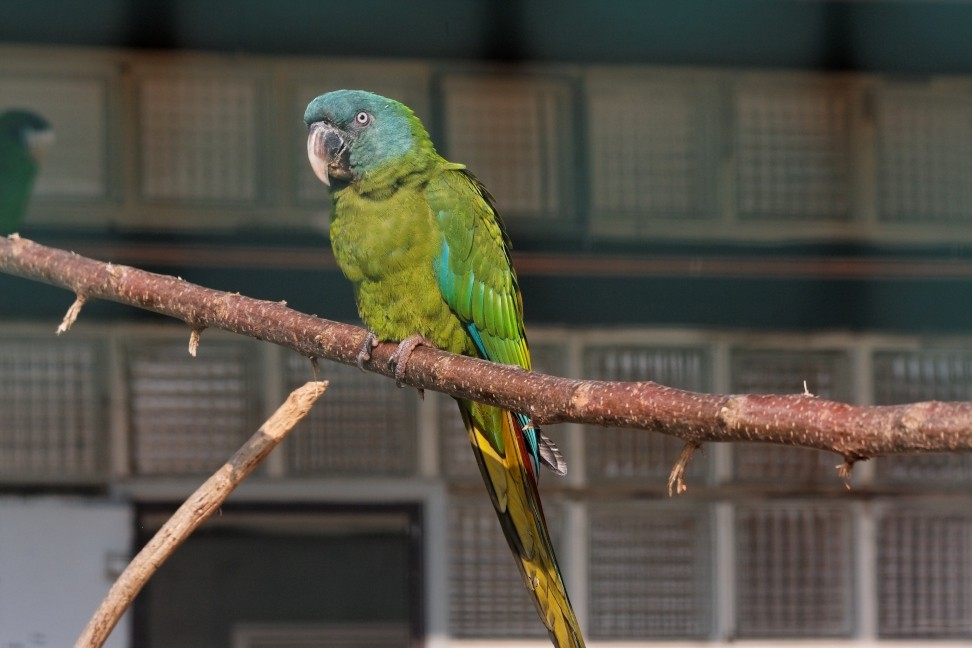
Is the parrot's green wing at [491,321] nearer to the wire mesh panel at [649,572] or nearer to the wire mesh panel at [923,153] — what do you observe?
the wire mesh panel at [649,572]

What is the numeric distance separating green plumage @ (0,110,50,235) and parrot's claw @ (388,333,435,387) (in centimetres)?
110

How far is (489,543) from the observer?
2.25 m

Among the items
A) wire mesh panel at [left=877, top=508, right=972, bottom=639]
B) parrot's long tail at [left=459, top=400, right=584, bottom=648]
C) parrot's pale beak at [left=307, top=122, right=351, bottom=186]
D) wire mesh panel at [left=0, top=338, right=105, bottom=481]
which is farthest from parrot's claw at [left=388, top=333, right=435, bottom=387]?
wire mesh panel at [left=877, top=508, right=972, bottom=639]

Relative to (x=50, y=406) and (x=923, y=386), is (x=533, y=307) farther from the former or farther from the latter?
(x=50, y=406)

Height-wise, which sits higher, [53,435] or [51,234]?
[51,234]

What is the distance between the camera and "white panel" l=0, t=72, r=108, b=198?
7.09ft

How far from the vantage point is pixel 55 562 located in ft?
7.01

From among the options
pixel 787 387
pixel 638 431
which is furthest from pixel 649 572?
pixel 787 387

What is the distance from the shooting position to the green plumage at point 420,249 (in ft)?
4.17

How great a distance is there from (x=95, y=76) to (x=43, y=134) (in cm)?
16

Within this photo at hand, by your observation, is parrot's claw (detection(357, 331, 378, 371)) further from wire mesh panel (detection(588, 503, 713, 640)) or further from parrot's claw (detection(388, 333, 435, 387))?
wire mesh panel (detection(588, 503, 713, 640))

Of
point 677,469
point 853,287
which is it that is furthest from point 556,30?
point 677,469

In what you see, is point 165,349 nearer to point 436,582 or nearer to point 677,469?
point 436,582

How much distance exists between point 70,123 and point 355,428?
0.82 meters
